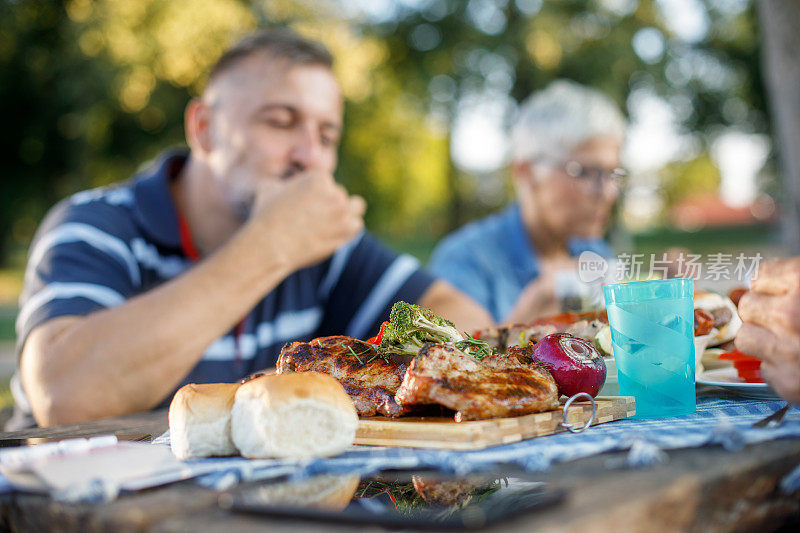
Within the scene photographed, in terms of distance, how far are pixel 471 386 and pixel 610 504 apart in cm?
48

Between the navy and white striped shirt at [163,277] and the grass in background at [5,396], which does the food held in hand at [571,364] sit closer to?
the navy and white striped shirt at [163,277]

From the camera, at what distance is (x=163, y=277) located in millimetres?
3279

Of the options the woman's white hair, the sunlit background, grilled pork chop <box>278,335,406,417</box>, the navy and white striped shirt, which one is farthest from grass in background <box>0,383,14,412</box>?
the sunlit background

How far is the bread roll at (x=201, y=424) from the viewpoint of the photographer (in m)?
1.29

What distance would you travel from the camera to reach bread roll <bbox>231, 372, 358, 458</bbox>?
1233mm

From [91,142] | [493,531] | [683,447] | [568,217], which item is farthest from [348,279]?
[91,142]

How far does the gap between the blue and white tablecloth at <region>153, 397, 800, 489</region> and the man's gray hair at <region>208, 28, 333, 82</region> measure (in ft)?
8.70

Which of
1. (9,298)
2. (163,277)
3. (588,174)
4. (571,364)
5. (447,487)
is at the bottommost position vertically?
(9,298)

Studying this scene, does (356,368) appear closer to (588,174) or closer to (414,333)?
(414,333)

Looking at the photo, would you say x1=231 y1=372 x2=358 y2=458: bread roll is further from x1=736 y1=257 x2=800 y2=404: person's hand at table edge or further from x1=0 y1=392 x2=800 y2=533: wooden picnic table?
x1=736 y1=257 x2=800 y2=404: person's hand at table edge

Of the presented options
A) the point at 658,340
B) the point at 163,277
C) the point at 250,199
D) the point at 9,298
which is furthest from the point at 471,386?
the point at 9,298

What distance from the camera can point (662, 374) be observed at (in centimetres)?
155

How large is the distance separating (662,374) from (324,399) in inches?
29.7

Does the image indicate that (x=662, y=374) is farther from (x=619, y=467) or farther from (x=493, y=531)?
(x=493, y=531)
